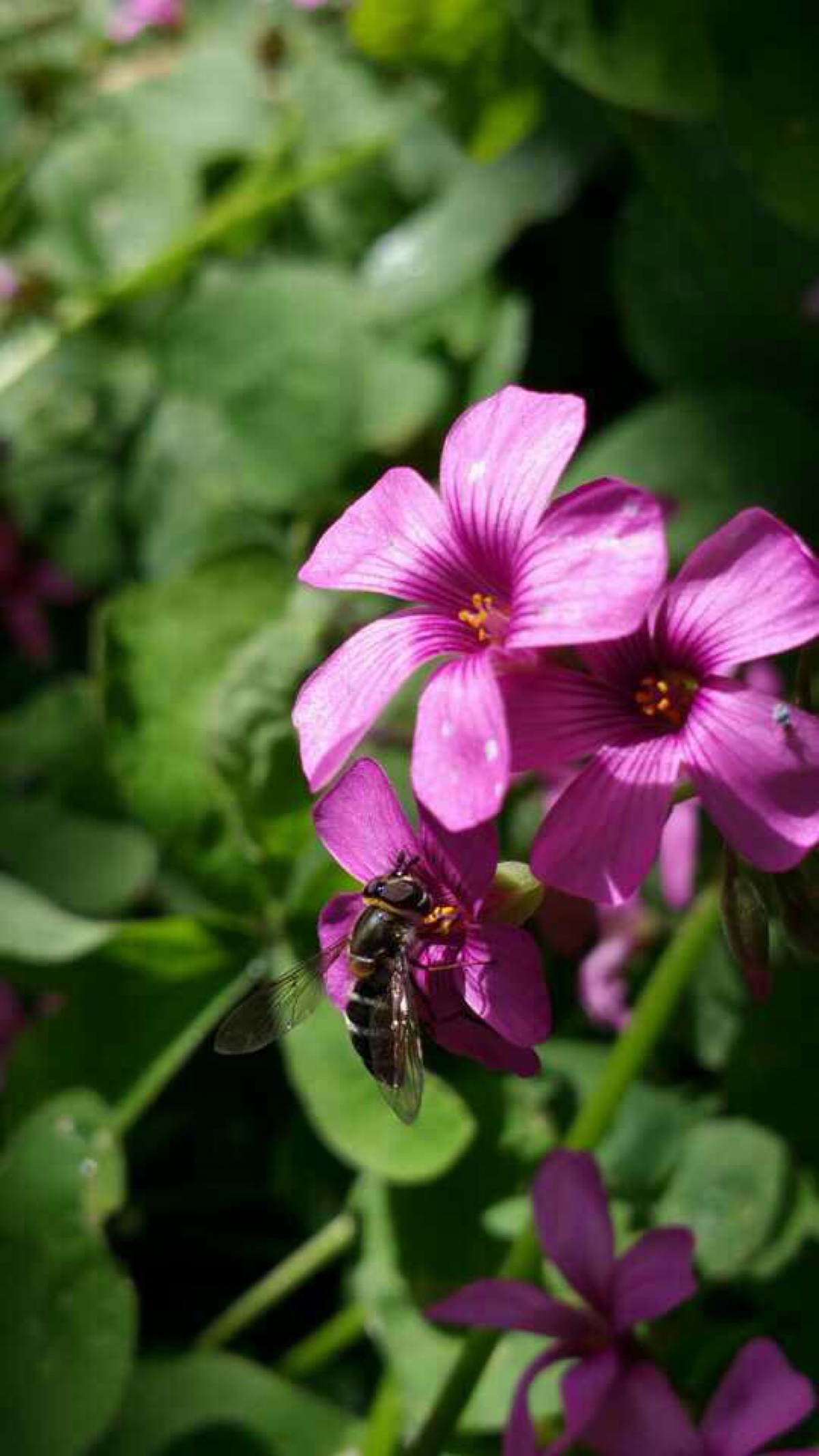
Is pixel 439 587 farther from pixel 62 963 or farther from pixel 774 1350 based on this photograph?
pixel 62 963

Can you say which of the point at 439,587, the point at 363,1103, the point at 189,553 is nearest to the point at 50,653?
the point at 189,553

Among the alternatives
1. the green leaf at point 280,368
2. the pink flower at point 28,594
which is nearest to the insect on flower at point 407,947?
the green leaf at point 280,368

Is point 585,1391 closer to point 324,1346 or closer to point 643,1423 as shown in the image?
point 643,1423

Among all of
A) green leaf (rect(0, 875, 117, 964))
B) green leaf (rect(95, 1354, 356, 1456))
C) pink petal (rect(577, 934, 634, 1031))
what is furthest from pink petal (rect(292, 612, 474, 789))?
green leaf (rect(95, 1354, 356, 1456))

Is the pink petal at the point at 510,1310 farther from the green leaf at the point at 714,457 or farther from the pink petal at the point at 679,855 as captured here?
the green leaf at the point at 714,457

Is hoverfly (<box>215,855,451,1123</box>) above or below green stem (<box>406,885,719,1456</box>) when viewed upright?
above

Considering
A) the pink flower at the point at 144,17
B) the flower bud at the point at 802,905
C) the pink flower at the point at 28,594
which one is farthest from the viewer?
the pink flower at the point at 144,17

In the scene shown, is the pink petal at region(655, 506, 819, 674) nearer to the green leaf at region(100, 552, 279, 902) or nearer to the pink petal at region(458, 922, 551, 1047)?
the pink petal at region(458, 922, 551, 1047)
